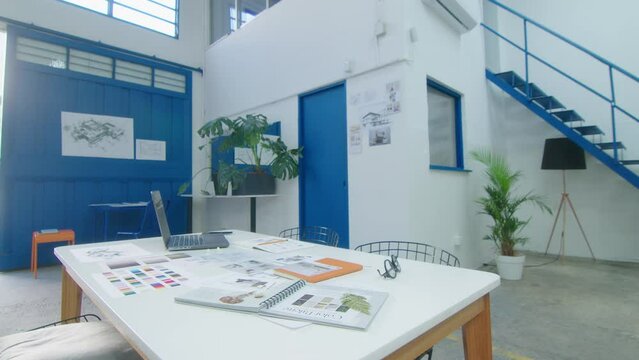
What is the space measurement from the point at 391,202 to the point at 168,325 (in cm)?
253

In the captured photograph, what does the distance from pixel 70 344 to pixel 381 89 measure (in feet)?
9.43

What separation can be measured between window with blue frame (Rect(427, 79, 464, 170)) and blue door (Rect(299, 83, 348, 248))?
97cm

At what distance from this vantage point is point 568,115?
4051 millimetres

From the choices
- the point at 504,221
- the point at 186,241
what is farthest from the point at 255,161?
the point at 504,221

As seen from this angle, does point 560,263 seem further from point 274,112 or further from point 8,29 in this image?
point 8,29

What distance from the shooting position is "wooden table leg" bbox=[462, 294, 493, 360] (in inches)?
40.4

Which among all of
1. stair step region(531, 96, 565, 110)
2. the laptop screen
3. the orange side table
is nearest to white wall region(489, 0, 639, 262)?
stair step region(531, 96, 565, 110)

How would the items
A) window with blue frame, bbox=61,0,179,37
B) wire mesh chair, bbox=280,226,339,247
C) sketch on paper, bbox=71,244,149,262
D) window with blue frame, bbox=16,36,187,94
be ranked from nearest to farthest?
sketch on paper, bbox=71,244,149,262 < wire mesh chair, bbox=280,226,339,247 < window with blue frame, bbox=16,36,187,94 < window with blue frame, bbox=61,0,179,37

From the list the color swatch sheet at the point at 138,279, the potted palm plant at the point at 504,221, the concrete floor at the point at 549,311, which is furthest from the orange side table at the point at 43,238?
the potted palm plant at the point at 504,221

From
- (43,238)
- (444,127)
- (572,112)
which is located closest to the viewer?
(43,238)

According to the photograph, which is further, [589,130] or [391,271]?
[589,130]

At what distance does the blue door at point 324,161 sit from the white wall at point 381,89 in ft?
0.41

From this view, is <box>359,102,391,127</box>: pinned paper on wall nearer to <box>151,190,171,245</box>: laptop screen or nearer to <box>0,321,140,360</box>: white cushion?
<box>151,190,171,245</box>: laptop screen

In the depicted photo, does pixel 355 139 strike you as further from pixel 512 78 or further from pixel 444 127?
pixel 512 78
